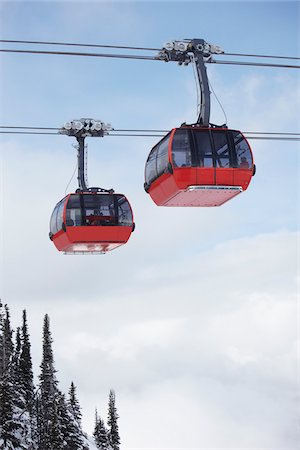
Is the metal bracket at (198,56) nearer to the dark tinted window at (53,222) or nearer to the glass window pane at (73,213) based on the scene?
the glass window pane at (73,213)

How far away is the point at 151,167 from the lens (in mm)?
24031

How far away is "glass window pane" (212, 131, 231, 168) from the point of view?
22.5 meters

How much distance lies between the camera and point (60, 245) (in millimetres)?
31328

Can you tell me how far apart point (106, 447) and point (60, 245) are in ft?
320

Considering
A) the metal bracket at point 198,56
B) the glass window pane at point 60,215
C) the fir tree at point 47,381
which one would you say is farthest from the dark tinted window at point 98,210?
the fir tree at point 47,381

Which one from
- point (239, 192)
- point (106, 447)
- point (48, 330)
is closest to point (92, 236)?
point (239, 192)

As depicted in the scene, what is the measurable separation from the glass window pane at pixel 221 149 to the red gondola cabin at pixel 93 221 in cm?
859

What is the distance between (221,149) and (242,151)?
89cm

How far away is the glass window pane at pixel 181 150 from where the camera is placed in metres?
21.9

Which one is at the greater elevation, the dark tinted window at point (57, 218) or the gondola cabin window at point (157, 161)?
the dark tinted window at point (57, 218)

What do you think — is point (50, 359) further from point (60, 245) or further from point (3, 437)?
point (60, 245)

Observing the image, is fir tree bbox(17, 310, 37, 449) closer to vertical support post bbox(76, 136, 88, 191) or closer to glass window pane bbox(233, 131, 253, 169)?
vertical support post bbox(76, 136, 88, 191)

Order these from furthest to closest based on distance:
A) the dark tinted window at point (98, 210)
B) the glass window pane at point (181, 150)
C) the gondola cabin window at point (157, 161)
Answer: the dark tinted window at point (98, 210) < the gondola cabin window at point (157, 161) < the glass window pane at point (181, 150)

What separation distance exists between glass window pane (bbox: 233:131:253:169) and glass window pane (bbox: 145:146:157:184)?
281 cm
